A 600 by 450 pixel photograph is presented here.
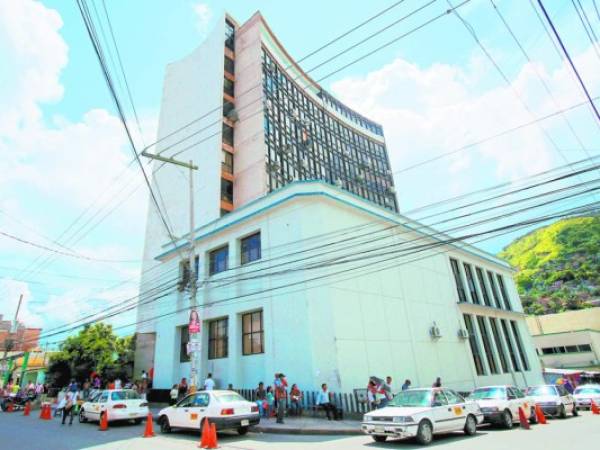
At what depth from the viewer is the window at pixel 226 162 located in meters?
35.4

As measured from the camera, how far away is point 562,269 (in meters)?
111

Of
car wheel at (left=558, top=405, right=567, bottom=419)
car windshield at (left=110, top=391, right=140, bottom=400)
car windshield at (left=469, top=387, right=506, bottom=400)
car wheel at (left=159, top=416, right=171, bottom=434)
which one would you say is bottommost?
car wheel at (left=558, top=405, right=567, bottom=419)

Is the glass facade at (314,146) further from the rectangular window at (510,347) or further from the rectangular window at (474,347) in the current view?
the rectangular window at (510,347)

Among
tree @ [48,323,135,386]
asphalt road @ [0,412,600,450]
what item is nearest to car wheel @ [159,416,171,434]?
asphalt road @ [0,412,600,450]

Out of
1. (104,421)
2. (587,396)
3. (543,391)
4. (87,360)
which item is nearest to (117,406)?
(104,421)

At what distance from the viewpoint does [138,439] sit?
10.7 metres

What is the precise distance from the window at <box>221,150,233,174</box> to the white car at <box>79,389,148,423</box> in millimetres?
23651

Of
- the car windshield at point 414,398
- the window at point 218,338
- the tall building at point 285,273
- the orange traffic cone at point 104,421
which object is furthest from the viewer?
the window at point 218,338

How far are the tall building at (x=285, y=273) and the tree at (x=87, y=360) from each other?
2.50 meters

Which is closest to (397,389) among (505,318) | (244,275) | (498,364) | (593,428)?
(593,428)

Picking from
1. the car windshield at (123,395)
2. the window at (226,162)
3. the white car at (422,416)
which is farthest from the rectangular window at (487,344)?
the window at (226,162)

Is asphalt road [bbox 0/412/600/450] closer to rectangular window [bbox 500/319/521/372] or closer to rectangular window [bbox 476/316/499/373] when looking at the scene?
rectangular window [bbox 476/316/499/373]

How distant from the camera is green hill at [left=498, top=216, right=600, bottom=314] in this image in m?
101

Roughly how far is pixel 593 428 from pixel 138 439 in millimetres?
13963
